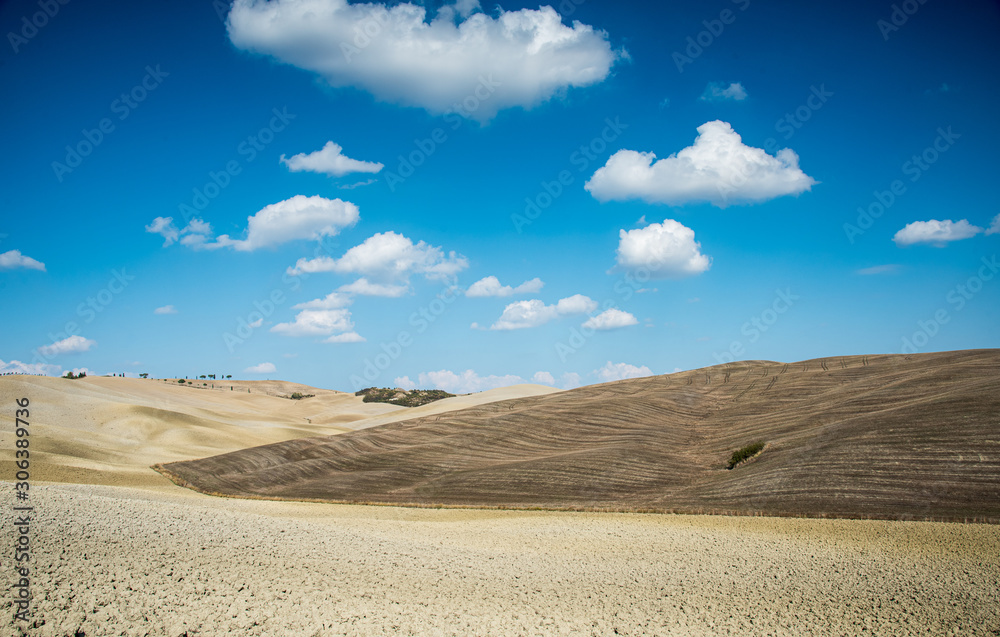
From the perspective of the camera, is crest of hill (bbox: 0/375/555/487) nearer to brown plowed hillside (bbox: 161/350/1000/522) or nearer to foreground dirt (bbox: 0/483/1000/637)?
brown plowed hillside (bbox: 161/350/1000/522)

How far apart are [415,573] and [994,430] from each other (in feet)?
83.8

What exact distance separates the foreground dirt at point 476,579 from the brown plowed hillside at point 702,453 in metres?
4.13

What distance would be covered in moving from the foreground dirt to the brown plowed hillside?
4.13m

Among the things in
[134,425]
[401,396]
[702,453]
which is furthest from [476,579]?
[401,396]

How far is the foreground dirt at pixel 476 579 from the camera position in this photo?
10.4 meters

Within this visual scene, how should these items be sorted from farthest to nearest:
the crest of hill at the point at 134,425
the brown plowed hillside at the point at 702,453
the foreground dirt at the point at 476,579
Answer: the crest of hill at the point at 134,425, the brown plowed hillside at the point at 702,453, the foreground dirt at the point at 476,579

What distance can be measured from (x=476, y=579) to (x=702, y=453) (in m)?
25.0

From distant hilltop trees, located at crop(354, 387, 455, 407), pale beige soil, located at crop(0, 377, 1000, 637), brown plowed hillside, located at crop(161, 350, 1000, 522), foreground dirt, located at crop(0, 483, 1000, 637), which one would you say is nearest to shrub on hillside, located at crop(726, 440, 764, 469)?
brown plowed hillside, located at crop(161, 350, 1000, 522)

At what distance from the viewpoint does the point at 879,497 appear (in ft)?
71.2

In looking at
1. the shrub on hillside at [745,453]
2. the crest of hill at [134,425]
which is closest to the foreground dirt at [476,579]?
the shrub on hillside at [745,453]

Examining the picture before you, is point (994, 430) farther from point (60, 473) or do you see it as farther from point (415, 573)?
point (60, 473)

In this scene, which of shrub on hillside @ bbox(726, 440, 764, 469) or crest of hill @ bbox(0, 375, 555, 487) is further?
crest of hill @ bbox(0, 375, 555, 487)

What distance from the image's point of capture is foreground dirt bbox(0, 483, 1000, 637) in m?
10.4

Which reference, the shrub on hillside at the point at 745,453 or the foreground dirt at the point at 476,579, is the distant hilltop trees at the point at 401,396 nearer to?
the shrub on hillside at the point at 745,453
